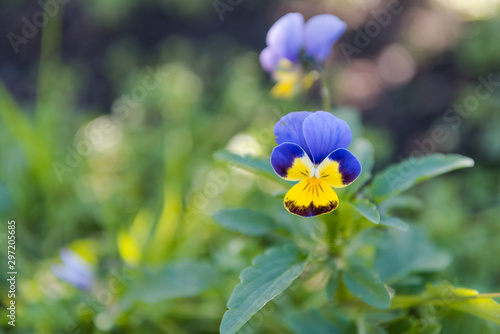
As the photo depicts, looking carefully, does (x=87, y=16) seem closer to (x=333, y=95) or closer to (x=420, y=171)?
(x=333, y=95)

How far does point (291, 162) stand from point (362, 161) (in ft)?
1.18

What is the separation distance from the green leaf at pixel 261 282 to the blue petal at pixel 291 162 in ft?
0.67

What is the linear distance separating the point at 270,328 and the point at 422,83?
2.04 meters

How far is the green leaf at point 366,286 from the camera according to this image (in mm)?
1059

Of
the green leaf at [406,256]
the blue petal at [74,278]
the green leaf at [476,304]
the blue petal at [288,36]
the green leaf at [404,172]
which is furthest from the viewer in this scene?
the blue petal at [74,278]

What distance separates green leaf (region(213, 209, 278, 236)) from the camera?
1300 mm

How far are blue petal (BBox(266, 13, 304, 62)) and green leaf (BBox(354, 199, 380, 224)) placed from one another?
1.68 feet

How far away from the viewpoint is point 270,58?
1.37m

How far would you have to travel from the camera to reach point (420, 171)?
1.14 meters

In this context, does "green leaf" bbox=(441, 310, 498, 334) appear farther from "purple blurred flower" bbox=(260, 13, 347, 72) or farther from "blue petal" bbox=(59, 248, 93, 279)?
"blue petal" bbox=(59, 248, 93, 279)

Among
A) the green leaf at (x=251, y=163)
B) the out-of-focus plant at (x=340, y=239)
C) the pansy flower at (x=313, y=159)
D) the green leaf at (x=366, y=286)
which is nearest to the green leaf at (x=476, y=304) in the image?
the out-of-focus plant at (x=340, y=239)

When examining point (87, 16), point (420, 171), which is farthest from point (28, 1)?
point (420, 171)

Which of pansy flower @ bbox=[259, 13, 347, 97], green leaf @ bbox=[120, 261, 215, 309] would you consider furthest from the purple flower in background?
pansy flower @ bbox=[259, 13, 347, 97]

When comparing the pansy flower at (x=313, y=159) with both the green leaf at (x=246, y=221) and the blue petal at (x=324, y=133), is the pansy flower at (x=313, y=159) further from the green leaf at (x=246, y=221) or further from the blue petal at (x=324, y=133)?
the green leaf at (x=246, y=221)
